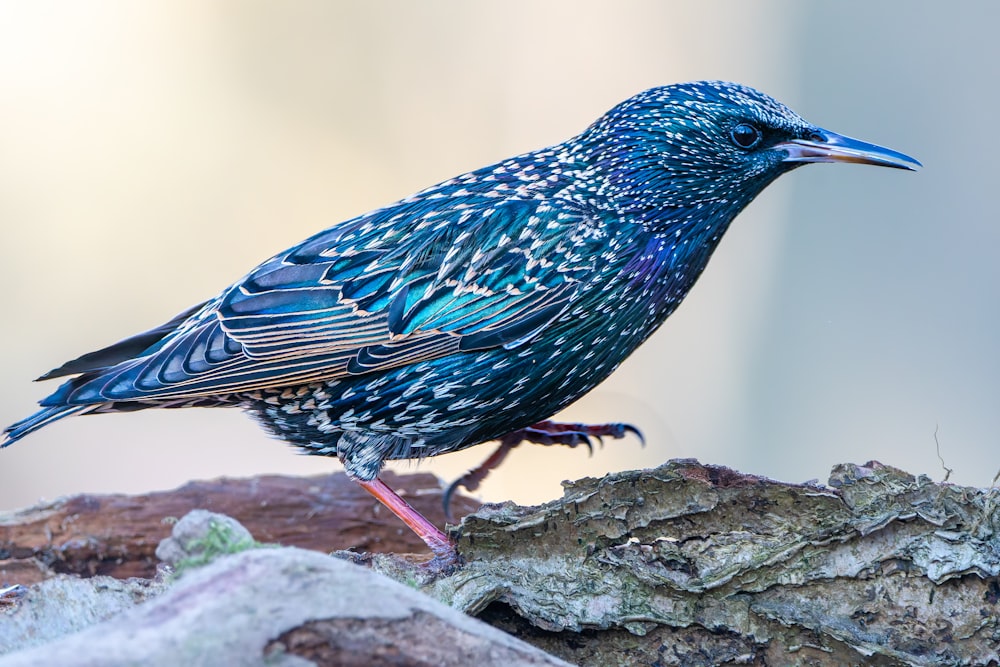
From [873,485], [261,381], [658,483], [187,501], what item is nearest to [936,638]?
[873,485]

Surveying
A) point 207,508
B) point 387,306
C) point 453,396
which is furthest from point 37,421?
point 453,396

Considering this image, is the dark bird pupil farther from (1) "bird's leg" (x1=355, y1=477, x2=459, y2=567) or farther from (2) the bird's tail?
(2) the bird's tail

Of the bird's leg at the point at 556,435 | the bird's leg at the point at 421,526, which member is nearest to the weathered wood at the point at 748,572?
the bird's leg at the point at 421,526

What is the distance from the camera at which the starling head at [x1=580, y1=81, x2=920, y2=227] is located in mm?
3344

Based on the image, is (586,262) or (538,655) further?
(586,262)

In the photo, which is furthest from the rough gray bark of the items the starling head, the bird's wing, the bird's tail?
the starling head

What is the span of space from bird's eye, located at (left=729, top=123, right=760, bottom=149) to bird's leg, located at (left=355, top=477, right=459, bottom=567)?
5.47ft

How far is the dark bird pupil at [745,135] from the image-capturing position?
3.37m

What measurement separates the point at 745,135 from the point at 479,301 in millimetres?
1079

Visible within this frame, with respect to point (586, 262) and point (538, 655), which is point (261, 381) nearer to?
point (586, 262)

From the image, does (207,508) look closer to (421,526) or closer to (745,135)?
(421,526)

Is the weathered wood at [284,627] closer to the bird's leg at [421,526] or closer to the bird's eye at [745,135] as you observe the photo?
the bird's leg at [421,526]

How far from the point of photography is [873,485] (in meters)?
2.72

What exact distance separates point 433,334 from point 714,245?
104 cm
